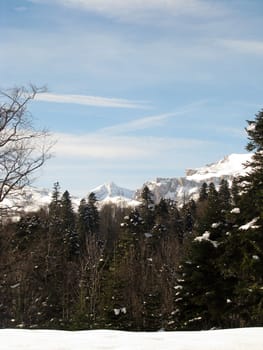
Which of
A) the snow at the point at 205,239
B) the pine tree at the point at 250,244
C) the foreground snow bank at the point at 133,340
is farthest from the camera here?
the snow at the point at 205,239

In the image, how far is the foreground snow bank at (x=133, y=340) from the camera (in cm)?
530

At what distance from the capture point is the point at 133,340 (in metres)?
5.65

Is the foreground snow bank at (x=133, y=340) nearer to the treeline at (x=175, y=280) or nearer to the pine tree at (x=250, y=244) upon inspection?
the treeline at (x=175, y=280)

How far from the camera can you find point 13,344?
219 inches

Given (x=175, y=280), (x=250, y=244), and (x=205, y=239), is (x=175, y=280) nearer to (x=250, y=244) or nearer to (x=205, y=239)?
(x=205, y=239)

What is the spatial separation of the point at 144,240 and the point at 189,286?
102 ft

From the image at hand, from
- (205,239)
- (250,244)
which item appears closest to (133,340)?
(250,244)

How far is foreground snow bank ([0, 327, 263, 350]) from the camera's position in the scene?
17.4 feet

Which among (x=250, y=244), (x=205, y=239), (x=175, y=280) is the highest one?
(x=205, y=239)

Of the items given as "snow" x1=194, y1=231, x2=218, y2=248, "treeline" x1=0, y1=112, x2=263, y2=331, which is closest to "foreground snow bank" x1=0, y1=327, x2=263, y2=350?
"treeline" x1=0, y1=112, x2=263, y2=331

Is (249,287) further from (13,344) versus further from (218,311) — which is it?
(13,344)

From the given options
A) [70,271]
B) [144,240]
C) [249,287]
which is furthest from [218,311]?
[144,240]

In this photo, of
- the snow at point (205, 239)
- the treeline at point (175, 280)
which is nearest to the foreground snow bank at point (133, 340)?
the treeline at point (175, 280)

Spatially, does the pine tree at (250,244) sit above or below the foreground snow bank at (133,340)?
above
